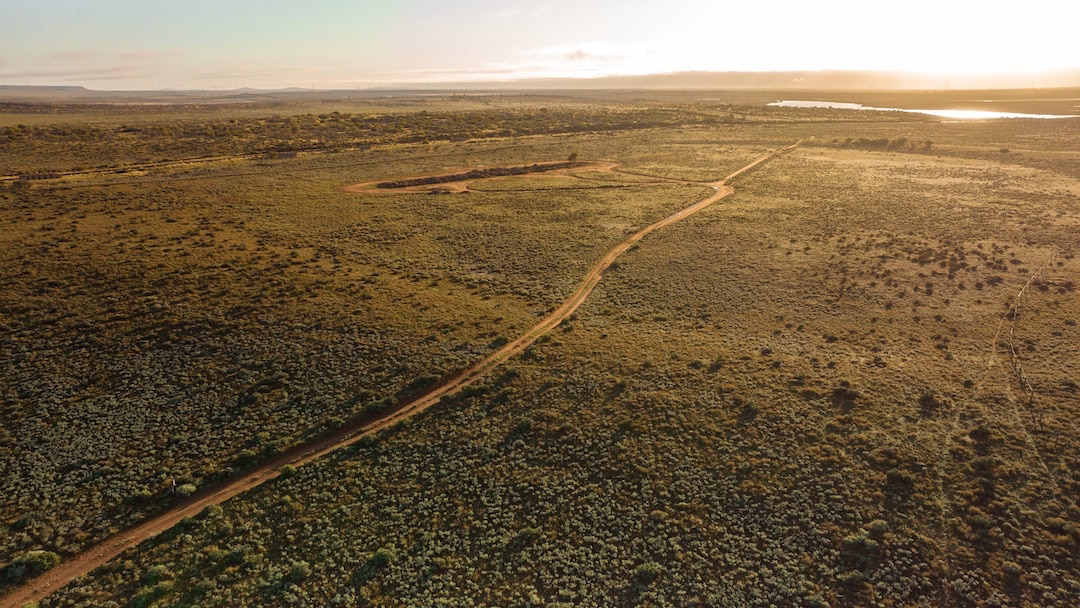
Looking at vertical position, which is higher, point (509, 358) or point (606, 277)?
point (606, 277)

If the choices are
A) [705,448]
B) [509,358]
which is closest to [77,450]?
[509,358]

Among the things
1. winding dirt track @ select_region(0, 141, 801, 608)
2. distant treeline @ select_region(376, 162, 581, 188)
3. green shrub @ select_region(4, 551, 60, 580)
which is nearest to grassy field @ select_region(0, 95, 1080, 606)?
green shrub @ select_region(4, 551, 60, 580)

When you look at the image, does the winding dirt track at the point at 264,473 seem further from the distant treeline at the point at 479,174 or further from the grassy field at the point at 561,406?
the distant treeline at the point at 479,174

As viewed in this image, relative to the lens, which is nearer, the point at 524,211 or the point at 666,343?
the point at 666,343

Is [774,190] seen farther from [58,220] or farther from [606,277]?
[58,220]

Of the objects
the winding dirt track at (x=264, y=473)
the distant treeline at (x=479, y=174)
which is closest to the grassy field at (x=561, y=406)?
the winding dirt track at (x=264, y=473)

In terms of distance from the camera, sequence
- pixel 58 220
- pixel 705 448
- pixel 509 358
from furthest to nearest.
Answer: pixel 58 220, pixel 509 358, pixel 705 448

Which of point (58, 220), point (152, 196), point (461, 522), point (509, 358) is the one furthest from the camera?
point (152, 196)
